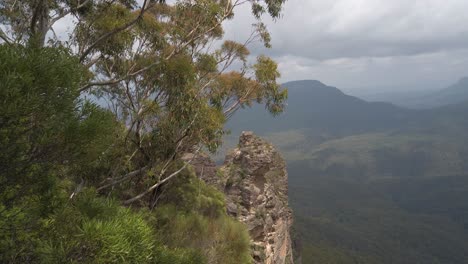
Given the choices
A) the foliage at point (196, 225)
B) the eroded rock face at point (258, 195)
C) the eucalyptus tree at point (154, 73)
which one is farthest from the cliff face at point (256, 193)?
the eucalyptus tree at point (154, 73)

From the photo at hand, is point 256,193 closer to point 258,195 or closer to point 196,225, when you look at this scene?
point 258,195

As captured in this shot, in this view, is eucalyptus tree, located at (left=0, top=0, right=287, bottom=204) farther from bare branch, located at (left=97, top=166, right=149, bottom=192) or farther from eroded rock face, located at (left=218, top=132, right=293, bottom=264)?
eroded rock face, located at (left=218, top=132, right=293, bottom=264)

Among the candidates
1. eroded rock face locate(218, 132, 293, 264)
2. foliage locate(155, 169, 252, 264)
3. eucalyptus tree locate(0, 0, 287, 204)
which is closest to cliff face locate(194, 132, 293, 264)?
eroded rock face locate(218, 132, 293, 264)

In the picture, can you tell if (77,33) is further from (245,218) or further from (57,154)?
(245,218)

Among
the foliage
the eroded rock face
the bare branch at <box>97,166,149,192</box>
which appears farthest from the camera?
the eroded rock face

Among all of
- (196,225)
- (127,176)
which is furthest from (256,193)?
(127,176)

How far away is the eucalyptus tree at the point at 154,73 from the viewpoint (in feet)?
46.5

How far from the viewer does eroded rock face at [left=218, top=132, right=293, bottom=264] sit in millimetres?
26641

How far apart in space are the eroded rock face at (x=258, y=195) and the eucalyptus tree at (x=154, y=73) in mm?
10836

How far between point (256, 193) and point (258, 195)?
378mm

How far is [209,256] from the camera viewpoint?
612 inches

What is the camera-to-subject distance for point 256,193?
29.3 meters

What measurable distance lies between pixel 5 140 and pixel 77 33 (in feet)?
33.4

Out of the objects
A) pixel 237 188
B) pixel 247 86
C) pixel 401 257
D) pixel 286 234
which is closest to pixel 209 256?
pixel 247 86
